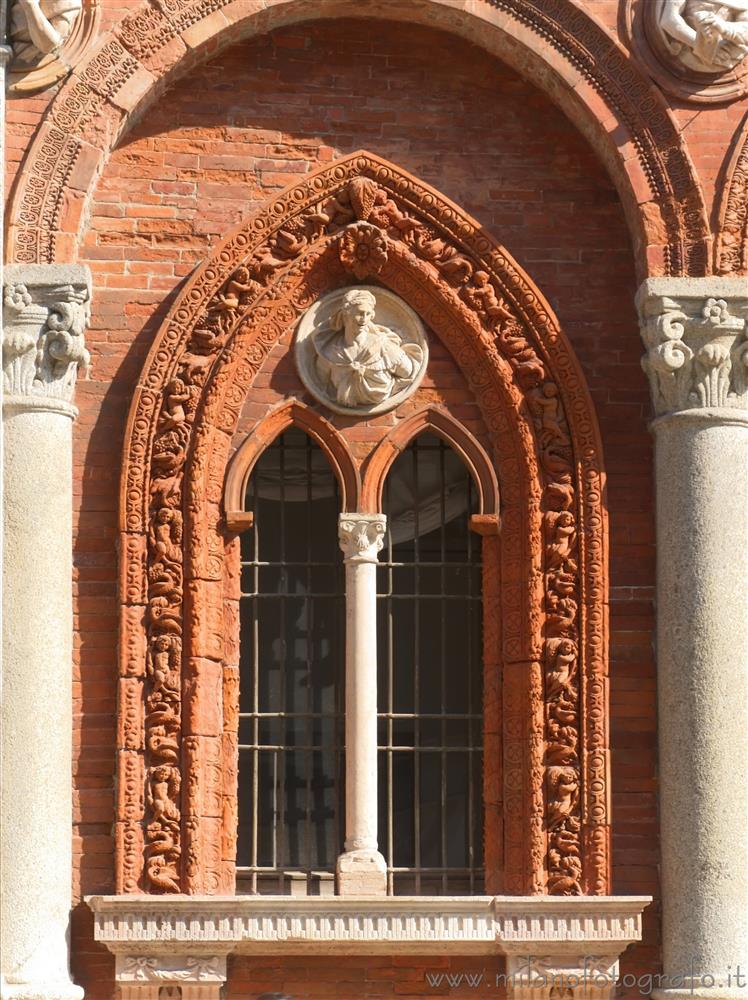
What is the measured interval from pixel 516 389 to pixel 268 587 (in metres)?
1.85

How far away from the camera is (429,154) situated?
48.9ft

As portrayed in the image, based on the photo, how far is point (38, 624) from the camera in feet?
45.3

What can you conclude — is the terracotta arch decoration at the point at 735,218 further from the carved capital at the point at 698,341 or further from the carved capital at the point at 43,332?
the carved capital at the point at 43,332

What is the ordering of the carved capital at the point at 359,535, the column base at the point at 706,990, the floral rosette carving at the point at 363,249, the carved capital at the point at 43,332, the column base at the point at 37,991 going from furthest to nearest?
the floral rosette carving at the point at 363,249, the carved capital at the point at 359,535, the carved capital at the point at 43,332, the column base at the point at 706,990, the column base at the point at 37,991

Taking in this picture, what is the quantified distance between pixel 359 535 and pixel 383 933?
2.27 metres

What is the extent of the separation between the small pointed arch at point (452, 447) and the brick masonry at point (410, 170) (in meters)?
0.71

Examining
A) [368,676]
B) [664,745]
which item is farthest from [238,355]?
[664,745]

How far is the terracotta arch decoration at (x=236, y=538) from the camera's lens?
14.1m

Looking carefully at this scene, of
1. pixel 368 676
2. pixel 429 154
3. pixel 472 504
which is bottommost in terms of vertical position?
pixel 368 676

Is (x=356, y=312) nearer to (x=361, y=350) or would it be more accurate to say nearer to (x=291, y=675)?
(x=361, y=350)

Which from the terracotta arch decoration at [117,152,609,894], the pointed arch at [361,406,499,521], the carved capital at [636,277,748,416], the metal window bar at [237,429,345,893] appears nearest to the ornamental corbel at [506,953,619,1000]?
the terracotta arch decoration at [117,152,609,894]

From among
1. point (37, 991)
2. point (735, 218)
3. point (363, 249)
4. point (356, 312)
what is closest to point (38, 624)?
point (37, 991)

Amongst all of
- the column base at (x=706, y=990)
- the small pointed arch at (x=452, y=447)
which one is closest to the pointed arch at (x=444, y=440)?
the small pointed arch at (x=452, y=447)

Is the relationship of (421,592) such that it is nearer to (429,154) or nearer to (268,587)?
(268,587)
